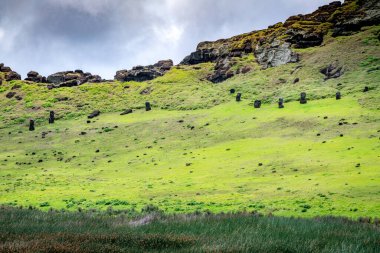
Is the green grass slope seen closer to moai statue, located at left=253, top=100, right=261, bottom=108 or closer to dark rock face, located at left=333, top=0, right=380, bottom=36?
moai statue, located at left=253, top=100, right=261, bottom=108

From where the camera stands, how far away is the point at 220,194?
106 ft

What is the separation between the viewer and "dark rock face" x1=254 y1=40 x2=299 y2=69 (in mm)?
111644

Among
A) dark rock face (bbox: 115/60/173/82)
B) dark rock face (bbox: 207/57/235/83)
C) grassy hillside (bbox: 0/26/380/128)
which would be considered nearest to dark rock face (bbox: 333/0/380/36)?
grassy hillside (bbox: 0/26/380/128)

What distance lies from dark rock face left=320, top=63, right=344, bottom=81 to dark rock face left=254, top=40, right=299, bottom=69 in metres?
14.1

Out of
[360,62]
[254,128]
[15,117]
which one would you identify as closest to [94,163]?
[254,128]

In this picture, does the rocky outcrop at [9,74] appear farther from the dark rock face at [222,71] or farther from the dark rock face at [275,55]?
the dark rock face at [275,55]

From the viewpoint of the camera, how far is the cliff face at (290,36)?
115 m

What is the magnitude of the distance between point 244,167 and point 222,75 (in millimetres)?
78870

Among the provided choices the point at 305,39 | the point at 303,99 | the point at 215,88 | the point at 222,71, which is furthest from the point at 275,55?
the point at 303,99

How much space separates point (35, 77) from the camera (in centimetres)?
15200

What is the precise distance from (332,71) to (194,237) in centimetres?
8975

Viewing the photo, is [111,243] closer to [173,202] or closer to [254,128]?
[173,202]

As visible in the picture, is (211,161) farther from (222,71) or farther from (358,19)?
(358,19)

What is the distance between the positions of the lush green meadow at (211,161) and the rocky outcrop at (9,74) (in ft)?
224
